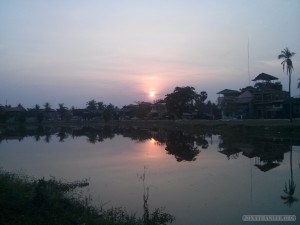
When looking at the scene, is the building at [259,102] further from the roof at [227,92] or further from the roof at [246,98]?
the roof at [227,92]

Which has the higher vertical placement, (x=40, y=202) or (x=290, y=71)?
(x=290, y=71)

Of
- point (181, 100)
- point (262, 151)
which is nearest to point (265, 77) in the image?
point (181, 100)

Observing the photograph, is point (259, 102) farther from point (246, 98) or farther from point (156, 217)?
point (156, 217)

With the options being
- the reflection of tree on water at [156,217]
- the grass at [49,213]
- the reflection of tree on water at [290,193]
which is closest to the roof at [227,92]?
the reflection of tree on water at [290,193]

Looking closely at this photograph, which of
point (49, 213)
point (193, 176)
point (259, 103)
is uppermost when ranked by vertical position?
point (259, 103)

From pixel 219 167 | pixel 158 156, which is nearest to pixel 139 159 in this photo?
pixel 158 156

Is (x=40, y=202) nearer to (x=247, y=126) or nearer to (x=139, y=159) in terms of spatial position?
(x=139, y=159)

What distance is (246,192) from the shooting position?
1453cm

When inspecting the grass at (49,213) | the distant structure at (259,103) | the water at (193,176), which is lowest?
the water at (193,176)

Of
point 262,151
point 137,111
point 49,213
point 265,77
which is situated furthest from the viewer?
point 137,111

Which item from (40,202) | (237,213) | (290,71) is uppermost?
(290,71)

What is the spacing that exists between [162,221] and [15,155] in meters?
22.3

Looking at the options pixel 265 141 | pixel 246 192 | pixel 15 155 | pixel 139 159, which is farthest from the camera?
pixel 265 141

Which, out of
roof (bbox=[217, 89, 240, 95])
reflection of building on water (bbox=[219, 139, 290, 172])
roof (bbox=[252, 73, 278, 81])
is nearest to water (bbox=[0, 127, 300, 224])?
reflection of building on water (bbox=[219, 139, 290, 172])
